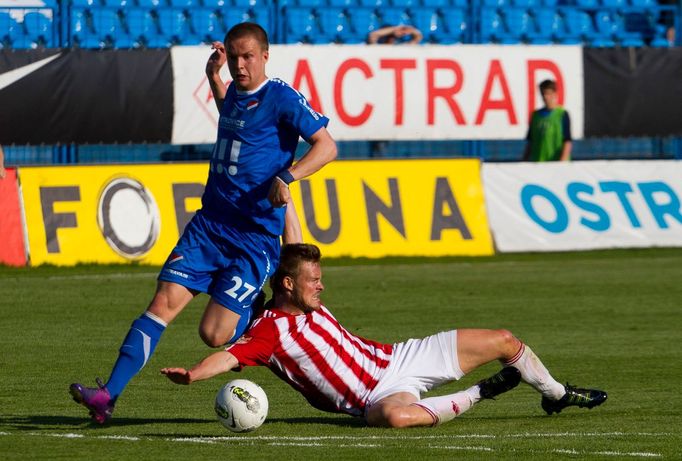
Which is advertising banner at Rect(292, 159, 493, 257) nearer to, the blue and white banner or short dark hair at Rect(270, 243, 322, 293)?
the blue and white banner

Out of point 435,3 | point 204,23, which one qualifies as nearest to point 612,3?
point 435,3

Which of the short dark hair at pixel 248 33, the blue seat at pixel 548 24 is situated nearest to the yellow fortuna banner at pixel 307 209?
the blue seat at pixel 548 24

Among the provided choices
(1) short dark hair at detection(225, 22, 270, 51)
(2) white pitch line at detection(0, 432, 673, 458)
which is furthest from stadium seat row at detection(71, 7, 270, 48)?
(2) white pitch line at detection(0, 432, 673, 458)

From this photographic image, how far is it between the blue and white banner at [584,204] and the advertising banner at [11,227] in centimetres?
585

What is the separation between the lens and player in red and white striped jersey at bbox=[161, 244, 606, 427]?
25.0 feet

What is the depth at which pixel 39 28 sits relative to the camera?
19.6 meters

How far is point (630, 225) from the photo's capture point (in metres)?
19.9

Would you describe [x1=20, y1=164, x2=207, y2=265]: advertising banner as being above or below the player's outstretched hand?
below

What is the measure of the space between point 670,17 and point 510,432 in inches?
715

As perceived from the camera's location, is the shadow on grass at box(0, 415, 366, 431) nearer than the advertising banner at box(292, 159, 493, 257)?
Yes

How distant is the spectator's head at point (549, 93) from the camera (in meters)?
19.1

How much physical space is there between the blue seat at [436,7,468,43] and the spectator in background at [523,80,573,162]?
10.4ft

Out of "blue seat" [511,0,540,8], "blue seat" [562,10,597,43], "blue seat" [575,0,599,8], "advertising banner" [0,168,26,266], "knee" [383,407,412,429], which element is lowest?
"advertising banner" [0,168,26,266]

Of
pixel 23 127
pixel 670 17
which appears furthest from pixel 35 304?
pixel 670 17
